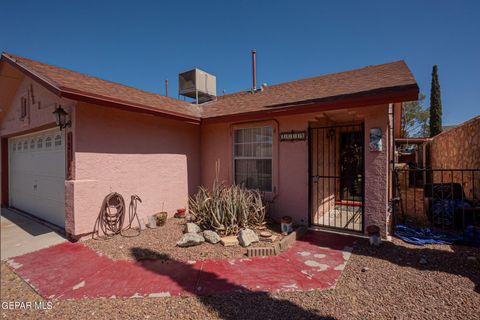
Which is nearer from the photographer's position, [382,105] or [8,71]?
[382,105]

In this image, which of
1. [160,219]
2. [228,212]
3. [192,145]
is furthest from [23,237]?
[228,212]

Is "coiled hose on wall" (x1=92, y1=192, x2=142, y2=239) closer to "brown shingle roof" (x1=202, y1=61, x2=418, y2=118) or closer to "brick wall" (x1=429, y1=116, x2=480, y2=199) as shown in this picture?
"brown shingle roof" (x1=202, y1=61, x2=418, y2=118)

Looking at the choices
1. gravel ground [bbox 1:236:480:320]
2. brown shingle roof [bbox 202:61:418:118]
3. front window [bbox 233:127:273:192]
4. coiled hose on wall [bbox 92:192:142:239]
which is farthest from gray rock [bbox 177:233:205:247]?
brown shingle roof [bbox 202:61:418:118]

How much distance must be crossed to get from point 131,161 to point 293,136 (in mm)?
4334

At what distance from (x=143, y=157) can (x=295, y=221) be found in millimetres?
4488

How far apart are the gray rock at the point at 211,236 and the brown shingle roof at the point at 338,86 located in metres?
3.39

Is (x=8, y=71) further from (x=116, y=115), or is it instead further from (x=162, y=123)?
(x=162, y=123)

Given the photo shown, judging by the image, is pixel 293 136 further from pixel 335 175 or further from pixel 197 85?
pixel 197 85

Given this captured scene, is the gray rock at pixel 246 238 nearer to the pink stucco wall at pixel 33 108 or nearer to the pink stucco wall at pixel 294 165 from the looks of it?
the pink stucco wall at pixel 294 165

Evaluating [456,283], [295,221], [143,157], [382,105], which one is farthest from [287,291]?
[143,157]

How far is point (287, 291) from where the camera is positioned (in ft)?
11.0

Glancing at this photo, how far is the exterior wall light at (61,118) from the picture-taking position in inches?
210

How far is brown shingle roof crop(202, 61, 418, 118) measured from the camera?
18.0 ft
